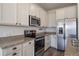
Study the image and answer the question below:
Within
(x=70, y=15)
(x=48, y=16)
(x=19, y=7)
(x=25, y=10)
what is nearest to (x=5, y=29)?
(x=19, y=7)

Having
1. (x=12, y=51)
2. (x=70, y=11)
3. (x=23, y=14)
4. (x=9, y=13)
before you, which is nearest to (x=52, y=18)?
(x=70, y=11)

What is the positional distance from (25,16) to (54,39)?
2.36 metres

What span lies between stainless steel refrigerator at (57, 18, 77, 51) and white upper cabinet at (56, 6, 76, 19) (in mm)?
400

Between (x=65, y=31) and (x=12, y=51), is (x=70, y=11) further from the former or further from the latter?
(x=12, y=51)

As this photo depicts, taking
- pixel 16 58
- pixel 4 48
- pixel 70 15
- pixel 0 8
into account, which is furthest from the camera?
pixel 70 15

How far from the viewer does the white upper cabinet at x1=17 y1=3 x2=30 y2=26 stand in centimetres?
270

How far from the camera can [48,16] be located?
5.59m

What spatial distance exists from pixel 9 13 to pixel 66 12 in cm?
306

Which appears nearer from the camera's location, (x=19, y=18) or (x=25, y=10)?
(x=19, y=18)

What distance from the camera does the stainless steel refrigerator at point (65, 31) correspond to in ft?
13.3

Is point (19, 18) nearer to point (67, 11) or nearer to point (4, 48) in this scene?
point (4, 48)

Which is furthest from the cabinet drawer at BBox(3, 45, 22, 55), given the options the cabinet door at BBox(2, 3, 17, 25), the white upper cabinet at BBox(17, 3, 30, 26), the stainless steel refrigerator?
the stainless steel refrigerator

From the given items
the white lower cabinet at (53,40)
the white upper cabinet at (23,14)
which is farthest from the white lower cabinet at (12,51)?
the white lower cabinet at (53,40)

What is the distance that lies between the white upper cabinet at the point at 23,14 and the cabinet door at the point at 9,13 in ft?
0.74
